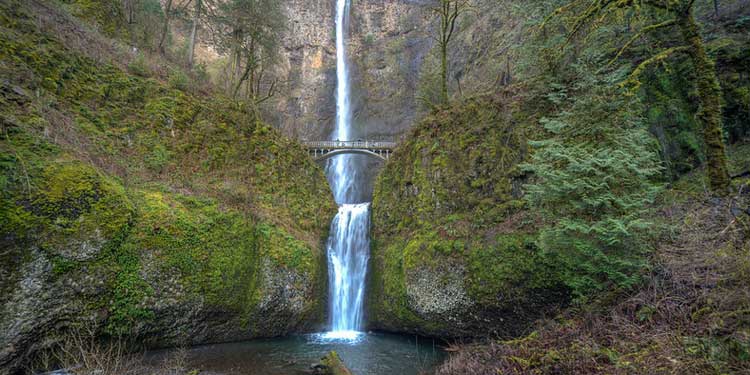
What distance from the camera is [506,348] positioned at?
612cm

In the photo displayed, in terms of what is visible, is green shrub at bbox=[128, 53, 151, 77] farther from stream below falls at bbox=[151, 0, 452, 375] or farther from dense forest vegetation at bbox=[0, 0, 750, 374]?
stream below falls at bbox=[151, 0, 452, 375]

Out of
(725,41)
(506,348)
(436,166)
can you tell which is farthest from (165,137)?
(725,41)

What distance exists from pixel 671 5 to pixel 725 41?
396cm

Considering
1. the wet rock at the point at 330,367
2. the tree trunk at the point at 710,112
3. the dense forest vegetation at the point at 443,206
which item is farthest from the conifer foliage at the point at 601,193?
the wet rock at the point at 330,367

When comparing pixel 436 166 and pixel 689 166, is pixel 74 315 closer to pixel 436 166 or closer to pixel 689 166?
pixel 436 166

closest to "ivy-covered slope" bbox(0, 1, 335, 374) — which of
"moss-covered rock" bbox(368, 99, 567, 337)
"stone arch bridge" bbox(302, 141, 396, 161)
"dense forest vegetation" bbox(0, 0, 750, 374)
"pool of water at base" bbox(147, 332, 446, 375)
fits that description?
"dense forest vegetation" bbox(0, 0, 750, 374)

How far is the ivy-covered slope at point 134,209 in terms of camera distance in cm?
712

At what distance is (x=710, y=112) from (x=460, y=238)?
6.48 meters

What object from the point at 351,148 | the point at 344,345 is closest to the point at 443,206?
the point at 344,345

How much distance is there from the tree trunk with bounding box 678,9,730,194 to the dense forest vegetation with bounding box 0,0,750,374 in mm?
30

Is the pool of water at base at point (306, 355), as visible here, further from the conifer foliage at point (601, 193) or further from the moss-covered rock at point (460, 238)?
the conifer foliage at point (601, 193)

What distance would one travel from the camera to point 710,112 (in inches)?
270

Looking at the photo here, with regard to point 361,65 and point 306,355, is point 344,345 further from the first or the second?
point 361,65

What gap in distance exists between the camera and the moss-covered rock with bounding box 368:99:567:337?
934 centimetres
